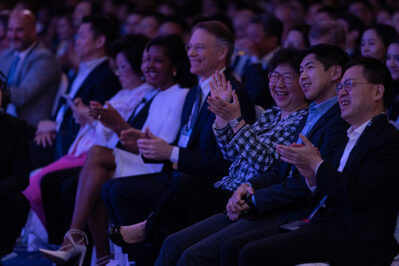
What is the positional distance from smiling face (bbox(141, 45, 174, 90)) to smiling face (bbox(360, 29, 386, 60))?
131cm

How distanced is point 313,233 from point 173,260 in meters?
0.70

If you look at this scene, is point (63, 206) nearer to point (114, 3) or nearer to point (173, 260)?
point (173, 260)

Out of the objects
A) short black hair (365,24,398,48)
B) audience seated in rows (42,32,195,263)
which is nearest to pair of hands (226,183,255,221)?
audience seated in rows (42,32,195,263)

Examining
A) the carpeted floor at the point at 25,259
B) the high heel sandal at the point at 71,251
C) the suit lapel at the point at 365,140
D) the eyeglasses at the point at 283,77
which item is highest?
the eyeglasses at the point at 283,77

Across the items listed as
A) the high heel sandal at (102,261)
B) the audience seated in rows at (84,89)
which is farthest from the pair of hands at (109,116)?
the high heel sandal at (102,261)

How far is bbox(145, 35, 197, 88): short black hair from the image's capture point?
4348 millimetres

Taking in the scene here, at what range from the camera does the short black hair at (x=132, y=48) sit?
4.70 m

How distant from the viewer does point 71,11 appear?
9.30 meters

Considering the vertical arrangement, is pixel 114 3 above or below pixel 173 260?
above

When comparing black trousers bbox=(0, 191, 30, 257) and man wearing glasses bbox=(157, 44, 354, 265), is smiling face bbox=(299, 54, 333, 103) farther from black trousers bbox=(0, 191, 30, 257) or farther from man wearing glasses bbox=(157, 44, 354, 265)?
black trousers bbox=(0, 191, 30, 257)

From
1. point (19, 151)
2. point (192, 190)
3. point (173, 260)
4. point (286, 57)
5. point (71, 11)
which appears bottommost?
point (173, 260)

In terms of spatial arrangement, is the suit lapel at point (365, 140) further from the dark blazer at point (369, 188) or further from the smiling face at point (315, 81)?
the smiling face at point (315, 81)

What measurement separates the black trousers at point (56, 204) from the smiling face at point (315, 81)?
6.14 feet

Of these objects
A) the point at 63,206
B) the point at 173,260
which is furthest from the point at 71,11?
the point at 173,260
